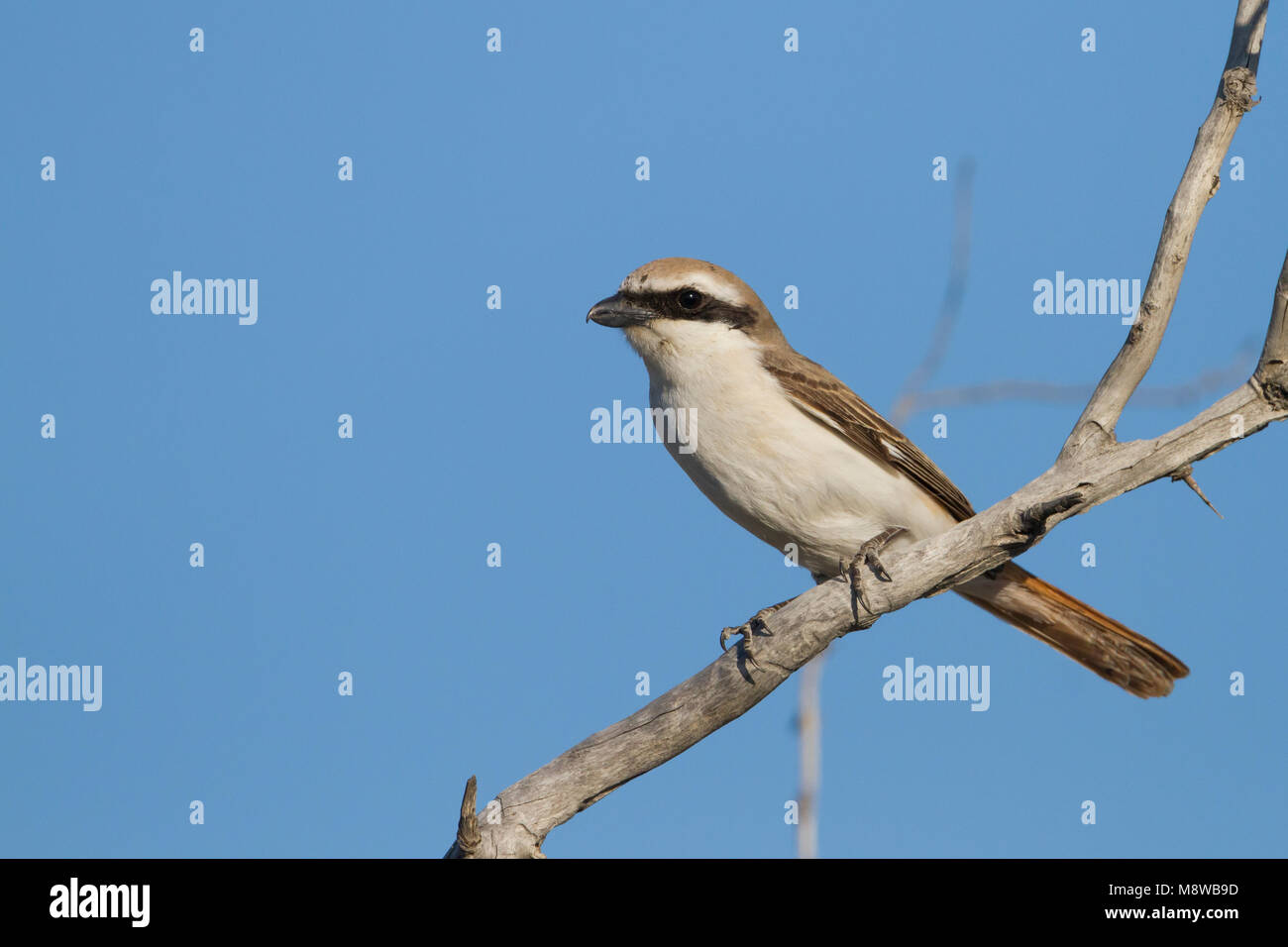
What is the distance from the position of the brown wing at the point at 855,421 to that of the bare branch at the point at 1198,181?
1263 mm

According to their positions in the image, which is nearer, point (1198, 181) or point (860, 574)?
point (1198, 181)

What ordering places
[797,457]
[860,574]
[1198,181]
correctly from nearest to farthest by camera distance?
[1198,181] < [860,574] < [797,457]

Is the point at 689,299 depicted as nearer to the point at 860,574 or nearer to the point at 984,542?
the point at 860,574

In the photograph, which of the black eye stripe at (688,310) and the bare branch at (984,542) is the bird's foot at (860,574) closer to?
the bare branch at (984,542)

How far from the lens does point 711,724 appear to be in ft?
16.3

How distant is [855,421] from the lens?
5676mm

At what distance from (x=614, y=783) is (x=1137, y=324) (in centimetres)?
267

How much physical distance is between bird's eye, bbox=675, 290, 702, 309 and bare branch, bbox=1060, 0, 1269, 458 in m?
1.90

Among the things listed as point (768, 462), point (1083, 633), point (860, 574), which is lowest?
point (1083, 633)

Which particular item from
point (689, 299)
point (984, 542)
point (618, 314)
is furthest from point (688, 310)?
point (984, 542)

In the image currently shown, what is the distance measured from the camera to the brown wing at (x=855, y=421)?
18.3ft

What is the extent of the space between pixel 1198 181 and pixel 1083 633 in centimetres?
210

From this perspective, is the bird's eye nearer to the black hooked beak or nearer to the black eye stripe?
the black eye stripe

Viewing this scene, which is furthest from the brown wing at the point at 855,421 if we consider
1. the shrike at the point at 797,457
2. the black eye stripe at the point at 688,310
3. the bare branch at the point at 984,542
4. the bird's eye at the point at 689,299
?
the bare branch at the point at 984,542
